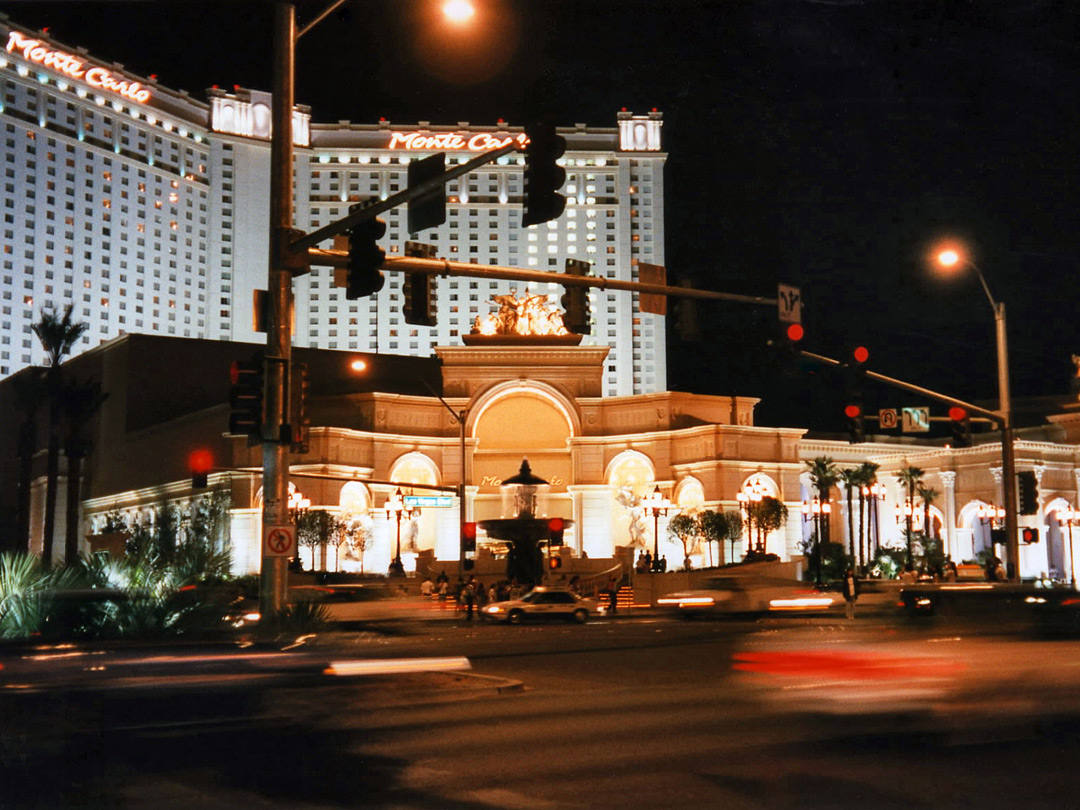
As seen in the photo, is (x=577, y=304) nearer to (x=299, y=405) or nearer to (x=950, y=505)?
(x=299, y=405)

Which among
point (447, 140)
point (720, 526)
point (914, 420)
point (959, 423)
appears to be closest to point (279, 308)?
point (914, 420)

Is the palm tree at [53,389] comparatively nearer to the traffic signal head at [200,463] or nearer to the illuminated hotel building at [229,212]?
the traffic signal head at [200,463]

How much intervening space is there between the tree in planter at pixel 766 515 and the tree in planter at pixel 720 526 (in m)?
1.22

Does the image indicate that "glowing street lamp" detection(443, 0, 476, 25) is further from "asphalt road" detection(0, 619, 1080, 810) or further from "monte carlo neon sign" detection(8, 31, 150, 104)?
"monte carlo neon sign" detection(8, 31, 150, 104)

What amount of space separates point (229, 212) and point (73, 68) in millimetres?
25197

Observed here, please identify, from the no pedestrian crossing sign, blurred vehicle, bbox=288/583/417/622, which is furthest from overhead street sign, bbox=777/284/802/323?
blurred vehicle, bbox=288/583/417/622

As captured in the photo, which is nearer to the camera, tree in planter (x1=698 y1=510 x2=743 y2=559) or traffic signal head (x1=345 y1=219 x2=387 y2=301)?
traffic signal head (x1=345 y1=219 x2=387 y2=301)

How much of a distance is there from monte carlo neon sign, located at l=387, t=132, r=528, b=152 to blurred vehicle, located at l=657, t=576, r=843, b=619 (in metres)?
107

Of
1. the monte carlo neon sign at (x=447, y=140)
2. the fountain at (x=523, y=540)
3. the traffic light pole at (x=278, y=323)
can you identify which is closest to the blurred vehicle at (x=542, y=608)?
the fountain at (x=523, y=540)

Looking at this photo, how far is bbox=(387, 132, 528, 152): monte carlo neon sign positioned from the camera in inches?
5650

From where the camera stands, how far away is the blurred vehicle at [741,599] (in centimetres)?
3822

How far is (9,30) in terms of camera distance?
12625 cm

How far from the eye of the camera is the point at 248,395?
53.4 ft

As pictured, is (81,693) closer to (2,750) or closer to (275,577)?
(2,750)
